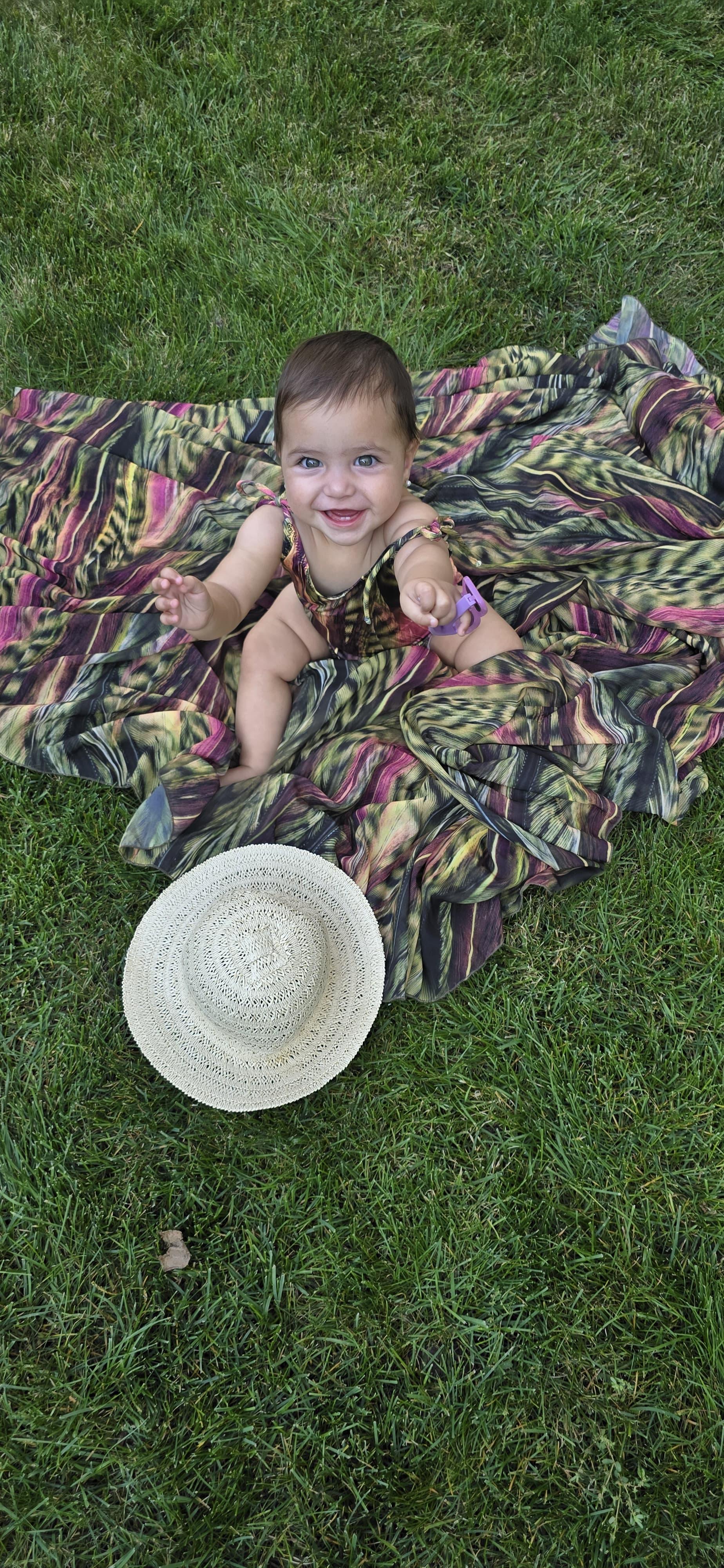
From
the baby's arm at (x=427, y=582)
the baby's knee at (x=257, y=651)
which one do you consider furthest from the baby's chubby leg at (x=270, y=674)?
the baby's arm at (x=427, y=582)

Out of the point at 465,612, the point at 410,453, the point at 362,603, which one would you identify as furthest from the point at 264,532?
the point at 465,612

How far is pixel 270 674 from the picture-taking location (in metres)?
2.78

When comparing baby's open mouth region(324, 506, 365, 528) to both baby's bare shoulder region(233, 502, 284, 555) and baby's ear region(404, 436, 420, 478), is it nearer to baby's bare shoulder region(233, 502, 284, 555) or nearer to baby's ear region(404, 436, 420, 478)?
baby's ear region(404, 436, 420, 478)

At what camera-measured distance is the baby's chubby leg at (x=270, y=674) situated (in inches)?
108

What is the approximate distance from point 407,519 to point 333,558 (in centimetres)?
21

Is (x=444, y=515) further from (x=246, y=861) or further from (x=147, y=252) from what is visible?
(x=147, y=252)

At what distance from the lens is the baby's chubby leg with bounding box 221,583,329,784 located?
2.74m

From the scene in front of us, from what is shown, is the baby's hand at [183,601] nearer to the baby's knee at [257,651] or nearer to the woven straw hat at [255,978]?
the baby's knee at [257,651]

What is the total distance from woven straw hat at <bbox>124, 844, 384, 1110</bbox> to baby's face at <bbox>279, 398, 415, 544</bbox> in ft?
2.59

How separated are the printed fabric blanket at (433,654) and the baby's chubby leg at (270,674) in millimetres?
58

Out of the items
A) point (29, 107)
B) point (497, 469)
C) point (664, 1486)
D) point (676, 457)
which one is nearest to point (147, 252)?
point (29, 107)

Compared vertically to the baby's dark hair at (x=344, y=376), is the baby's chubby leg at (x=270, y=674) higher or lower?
lower

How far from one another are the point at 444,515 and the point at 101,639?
3.35 feet

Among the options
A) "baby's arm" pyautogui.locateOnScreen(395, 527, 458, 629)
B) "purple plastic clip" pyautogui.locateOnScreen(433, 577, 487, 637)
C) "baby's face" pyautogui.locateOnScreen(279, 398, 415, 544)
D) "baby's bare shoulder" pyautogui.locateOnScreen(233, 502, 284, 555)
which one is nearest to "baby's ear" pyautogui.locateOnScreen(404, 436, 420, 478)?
"baby's face" pyautogui.locateOnScreen(279, 398, 415, 544)
